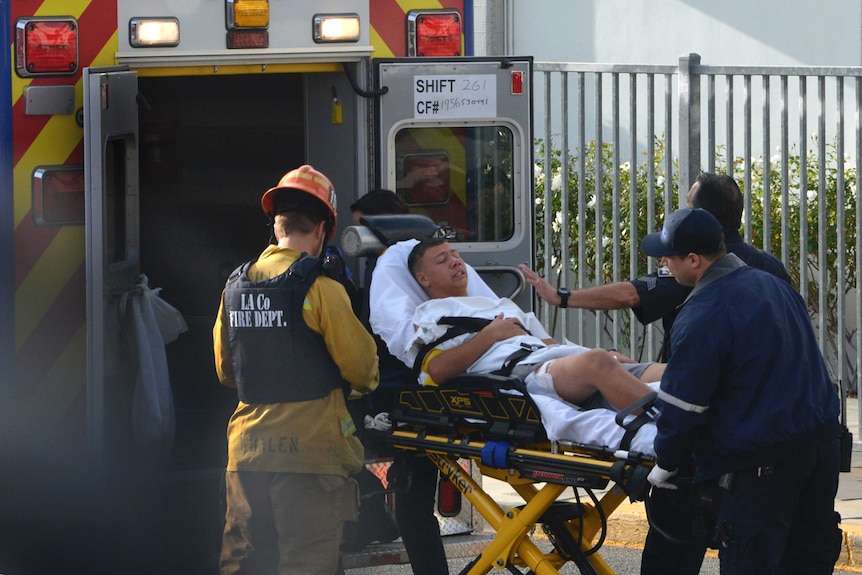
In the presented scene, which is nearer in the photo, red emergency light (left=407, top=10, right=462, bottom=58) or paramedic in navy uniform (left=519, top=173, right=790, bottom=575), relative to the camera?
paramedic in navy uniform (left=519, top=173, right=790, bottom=575)

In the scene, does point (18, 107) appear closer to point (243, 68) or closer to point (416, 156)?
point (243, 68)

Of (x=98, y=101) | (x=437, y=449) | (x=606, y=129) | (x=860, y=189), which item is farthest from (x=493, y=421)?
(x=606, y=129)

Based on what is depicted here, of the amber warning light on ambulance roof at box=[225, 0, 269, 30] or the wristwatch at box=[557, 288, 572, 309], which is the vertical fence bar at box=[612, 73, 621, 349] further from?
the amber warning light on ambulance roof at box=[225, 0, 269, 30]

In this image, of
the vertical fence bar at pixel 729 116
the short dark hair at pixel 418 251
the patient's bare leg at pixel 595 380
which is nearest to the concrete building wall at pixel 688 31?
the vertical fence bar at pixel 729 116

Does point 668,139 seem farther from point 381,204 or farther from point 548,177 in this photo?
point 381,204

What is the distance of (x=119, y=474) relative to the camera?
575 cm

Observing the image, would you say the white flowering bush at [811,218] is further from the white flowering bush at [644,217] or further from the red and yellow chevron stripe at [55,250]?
the red and yellow chevron stripe at [55,250]

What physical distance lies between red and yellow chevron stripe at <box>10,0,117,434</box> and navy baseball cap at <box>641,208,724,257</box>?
256 cm

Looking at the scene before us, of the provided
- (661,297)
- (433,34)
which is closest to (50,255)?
(433,34)

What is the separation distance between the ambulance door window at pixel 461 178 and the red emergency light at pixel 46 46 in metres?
1.34

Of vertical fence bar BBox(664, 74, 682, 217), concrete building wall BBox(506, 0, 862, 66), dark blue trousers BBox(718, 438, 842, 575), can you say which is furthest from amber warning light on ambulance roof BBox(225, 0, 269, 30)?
concrete building wall BBox(506, 0, 862, 66)

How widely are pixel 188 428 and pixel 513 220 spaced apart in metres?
2.18

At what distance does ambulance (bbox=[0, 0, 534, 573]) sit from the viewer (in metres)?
5.40

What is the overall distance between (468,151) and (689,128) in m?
1.88
